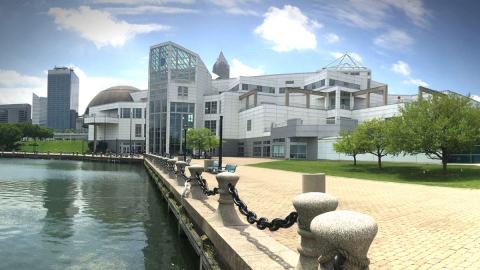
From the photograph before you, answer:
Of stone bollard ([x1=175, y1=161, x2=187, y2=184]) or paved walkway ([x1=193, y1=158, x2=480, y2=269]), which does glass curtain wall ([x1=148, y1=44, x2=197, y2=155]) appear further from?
paved walkway ([x1=193, y1=158, x2=480, y2=269])

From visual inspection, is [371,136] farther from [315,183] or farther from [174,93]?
[174,93]

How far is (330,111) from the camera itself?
75.7m

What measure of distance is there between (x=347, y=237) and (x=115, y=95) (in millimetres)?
120637

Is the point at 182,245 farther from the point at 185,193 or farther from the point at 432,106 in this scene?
the point at 432,106

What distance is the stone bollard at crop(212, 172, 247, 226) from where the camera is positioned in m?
8.39

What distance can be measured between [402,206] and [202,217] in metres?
7.13

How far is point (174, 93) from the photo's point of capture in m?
84.1

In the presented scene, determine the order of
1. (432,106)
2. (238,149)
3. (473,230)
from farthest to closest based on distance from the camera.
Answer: (238,149) < (432,106) < (473,230)

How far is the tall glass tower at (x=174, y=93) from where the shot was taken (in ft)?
274

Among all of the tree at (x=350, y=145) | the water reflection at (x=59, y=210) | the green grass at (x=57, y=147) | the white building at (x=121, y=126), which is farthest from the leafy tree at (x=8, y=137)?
the tree at (x=350, y=145)

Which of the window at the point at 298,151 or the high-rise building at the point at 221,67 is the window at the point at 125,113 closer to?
the high-rise building at the point at 221,67

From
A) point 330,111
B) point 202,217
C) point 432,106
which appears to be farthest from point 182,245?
point 330,111

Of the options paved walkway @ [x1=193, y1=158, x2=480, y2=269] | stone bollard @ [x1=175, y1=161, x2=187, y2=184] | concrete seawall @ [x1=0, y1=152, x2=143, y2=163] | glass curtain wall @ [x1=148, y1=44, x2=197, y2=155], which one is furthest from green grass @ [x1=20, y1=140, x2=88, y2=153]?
paved walkway @ [x1=193, y1=158, x2=480, y2=269]

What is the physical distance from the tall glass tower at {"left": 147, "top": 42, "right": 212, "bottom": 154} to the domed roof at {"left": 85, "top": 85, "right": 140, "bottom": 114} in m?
30.8
